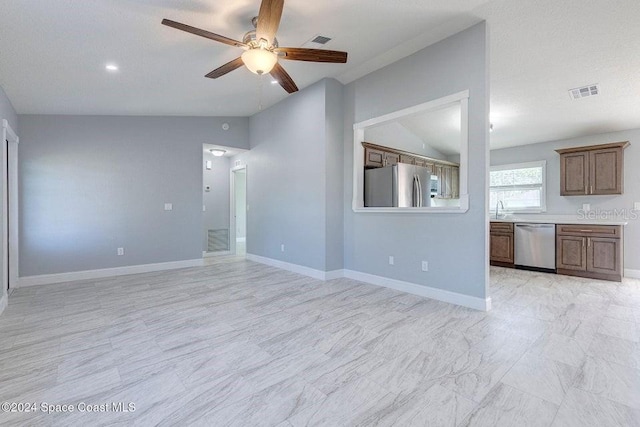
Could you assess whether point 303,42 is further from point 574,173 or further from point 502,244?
point 574,173

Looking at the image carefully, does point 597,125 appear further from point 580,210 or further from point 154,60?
point 154,60

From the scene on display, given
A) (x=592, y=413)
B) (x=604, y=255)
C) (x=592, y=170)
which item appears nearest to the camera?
(x=592, y=413)

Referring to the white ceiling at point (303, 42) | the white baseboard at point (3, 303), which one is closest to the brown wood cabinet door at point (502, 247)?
the white ceiling at point (303, 42)

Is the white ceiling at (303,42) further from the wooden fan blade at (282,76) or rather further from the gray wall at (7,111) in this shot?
the wooden fan blade at (282,76)

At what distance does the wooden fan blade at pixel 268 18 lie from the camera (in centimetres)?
212

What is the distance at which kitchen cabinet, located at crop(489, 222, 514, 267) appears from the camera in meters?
5.25

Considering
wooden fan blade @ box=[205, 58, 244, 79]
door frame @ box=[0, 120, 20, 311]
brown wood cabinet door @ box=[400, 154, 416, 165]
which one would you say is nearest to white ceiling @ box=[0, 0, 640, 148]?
wooden fan blade @ box=[205, 58, 244, 79]

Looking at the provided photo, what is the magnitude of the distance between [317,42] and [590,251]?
193 inches

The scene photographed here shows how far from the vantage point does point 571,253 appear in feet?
15.3

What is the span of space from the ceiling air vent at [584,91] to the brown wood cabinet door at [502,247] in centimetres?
230

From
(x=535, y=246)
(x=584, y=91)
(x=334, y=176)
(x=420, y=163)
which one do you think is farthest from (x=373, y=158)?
(x=535, y=246)

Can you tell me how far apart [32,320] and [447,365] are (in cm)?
368

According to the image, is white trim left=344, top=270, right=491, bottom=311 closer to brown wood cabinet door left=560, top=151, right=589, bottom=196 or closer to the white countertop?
the white countertop

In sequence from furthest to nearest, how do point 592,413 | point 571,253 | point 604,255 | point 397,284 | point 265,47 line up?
point 571,253
point 604,255
point 397,284
point 265,47
point 592,413
